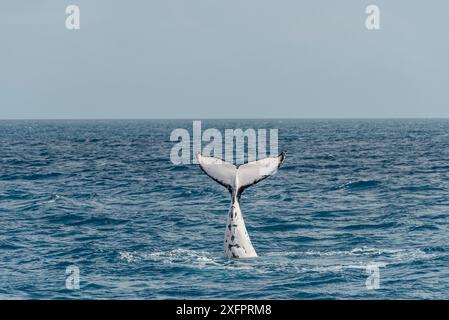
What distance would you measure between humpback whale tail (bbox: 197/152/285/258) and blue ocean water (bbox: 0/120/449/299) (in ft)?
1.58

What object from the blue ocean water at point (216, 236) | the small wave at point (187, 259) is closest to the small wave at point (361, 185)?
the blue ocean water at point (216, 236)

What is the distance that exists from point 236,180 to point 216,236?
640 cm

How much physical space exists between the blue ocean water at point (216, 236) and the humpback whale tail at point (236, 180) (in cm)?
48

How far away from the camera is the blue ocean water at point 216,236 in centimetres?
1741

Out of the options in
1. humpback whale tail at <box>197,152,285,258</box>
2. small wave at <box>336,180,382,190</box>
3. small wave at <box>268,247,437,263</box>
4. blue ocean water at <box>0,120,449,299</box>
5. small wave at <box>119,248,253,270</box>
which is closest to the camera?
blue ocean water at <box>0,120,449,299</box>

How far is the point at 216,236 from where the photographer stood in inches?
997

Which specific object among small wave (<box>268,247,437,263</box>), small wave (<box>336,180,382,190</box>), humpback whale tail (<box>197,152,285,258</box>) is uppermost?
humpback whale tail (<box>197,152,285,258</box>)

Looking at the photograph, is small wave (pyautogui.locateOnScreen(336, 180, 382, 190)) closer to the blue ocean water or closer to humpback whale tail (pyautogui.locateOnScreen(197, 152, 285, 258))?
the blue ocean water

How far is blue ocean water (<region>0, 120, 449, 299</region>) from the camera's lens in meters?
17.4

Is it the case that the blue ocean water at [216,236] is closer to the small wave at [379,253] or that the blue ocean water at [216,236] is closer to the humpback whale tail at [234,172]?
the small wave at [379,253]

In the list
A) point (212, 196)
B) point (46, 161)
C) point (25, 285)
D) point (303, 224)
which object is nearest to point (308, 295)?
point (25, 285)

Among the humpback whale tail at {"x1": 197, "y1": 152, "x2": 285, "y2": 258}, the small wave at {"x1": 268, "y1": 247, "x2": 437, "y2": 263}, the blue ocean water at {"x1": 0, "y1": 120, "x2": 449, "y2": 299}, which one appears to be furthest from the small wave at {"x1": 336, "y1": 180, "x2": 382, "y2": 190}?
the humpback whale tail at {"x1": 197, "y1": 152, "x2": 285, "y2": 258}

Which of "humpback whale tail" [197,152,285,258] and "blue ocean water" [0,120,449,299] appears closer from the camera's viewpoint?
"blue ocean water" [0,120,449,299]

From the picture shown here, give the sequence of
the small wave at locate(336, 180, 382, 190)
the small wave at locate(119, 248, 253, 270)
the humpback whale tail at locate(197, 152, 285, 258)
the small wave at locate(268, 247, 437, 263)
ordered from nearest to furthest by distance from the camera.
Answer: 1. the humpback whale tail at locate(197, 152, 285, 258)
2. the small wave at locate(119, 248, 253, 270)
3. the small wave at locate(268, 247, 437, 263)
4. the small wave at locate(336, 180, 382, 190)
